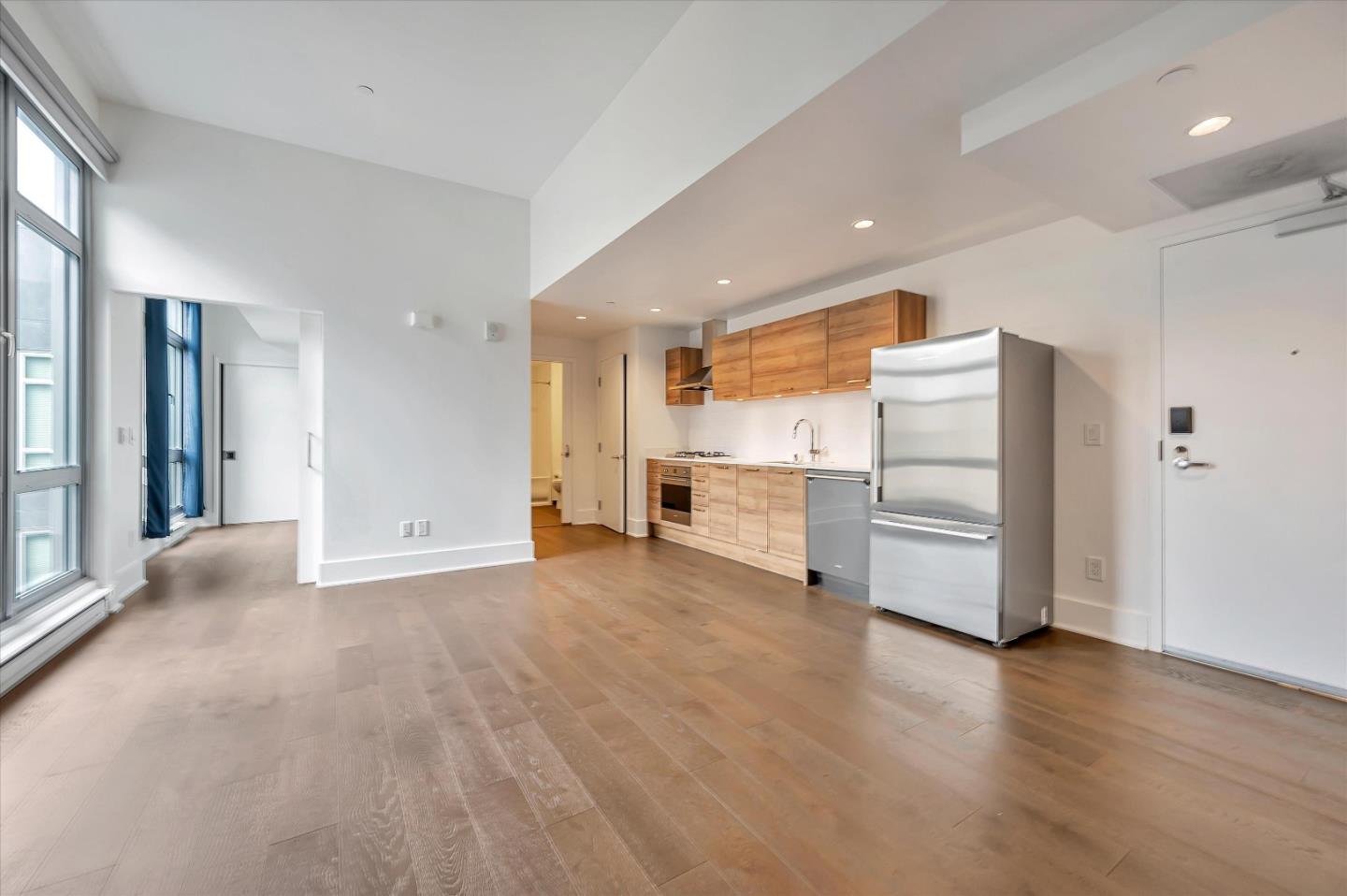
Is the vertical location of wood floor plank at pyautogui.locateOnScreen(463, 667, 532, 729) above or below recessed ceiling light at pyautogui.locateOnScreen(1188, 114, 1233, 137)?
below

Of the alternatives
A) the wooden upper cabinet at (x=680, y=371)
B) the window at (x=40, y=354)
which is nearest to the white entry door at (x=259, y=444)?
the window at (x=40, y=354)

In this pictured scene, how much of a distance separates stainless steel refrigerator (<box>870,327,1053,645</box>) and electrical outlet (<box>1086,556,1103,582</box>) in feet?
0.63

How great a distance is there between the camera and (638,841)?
150cm

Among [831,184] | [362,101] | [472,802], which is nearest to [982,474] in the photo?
[831,184]

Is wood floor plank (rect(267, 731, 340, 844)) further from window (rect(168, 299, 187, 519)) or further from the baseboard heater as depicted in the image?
window (rect(168, 299, 187, 519))

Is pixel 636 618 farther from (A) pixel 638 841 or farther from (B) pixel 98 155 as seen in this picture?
(B) pixel 98 155

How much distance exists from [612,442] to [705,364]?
157 centimetres

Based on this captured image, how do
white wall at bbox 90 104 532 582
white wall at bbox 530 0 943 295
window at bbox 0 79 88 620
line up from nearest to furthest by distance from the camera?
white wall at bbox 530 0 943 295
window at bbox 0 79 88 620
white wall at bbox 90 104 532 582

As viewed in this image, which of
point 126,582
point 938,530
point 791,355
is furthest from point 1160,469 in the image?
point 126,582

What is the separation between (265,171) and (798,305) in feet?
14.2

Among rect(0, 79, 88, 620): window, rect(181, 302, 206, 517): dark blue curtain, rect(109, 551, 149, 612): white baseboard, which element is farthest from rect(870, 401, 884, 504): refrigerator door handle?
rect(181, 302, 206, 517): dark blue curtain

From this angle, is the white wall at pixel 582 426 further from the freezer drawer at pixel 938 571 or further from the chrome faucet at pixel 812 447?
the freezer drawer at pixel 938 571

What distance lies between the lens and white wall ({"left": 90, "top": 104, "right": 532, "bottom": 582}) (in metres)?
3.68

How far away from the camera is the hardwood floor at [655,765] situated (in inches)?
55.5
